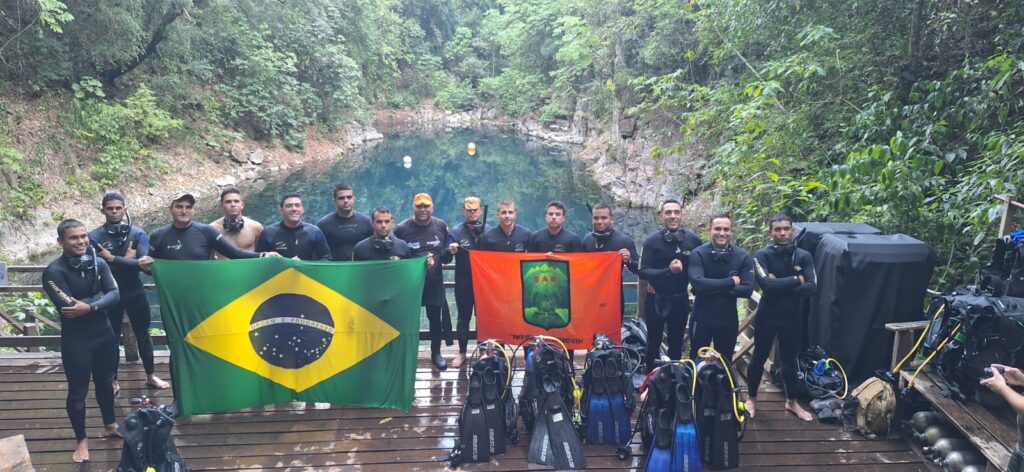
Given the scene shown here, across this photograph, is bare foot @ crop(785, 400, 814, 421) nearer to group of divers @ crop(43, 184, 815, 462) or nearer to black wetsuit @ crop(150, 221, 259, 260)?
group of divers @ crop(43, 184, 815, 462)

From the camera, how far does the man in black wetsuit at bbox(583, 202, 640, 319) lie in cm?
585

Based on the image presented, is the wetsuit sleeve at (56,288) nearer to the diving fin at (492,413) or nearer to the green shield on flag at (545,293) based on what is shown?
the diving fin at (492,413)

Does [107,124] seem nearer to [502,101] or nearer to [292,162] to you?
[292,162]

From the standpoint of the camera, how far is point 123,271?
5352 millimetres

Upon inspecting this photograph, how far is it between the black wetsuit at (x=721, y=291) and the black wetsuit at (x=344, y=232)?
119 inches

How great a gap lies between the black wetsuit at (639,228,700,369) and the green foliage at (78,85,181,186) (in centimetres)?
1666

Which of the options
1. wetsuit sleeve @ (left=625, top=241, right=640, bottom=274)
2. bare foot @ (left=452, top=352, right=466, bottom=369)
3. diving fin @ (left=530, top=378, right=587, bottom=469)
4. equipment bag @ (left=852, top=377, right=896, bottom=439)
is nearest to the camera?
diving fin @ (left=530, top=378, right=587, bottom=469)

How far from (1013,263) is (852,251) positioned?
40.1 inches

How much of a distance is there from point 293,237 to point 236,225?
0.58 meters

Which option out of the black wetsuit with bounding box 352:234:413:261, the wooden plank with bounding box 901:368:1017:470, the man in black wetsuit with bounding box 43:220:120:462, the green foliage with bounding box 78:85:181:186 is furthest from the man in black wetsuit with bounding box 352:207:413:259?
the green foliage with bounding box 78:85:181:186

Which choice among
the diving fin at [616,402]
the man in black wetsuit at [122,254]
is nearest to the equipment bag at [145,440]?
the man in black wetsuit at [122,254]

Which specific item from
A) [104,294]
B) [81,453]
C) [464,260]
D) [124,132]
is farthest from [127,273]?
[124,132]

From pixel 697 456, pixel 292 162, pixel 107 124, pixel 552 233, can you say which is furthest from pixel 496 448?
pixel 292 162

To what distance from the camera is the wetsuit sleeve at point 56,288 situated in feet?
→ 14.4
